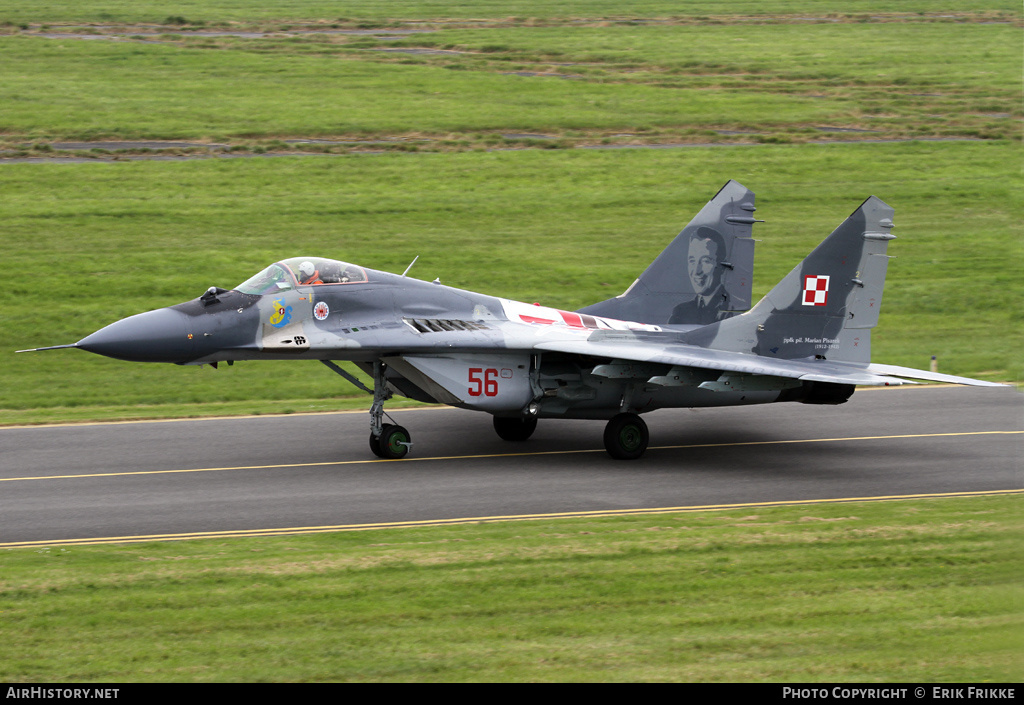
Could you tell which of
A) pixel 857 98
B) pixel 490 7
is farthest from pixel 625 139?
pixel 490 7

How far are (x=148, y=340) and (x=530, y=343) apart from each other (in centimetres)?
608

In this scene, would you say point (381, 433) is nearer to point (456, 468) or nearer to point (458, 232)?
point (456, 468)

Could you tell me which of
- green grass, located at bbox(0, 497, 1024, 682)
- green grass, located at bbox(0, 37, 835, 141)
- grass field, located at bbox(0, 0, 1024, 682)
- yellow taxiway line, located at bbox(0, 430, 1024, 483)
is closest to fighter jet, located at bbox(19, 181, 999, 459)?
yellow taxiway line, located at bbox(0, 430, 1024, 483)

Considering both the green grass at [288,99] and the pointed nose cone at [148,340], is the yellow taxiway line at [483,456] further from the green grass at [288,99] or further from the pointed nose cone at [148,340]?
the green grass at [288,99]

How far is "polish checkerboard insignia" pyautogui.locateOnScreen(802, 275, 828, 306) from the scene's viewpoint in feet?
66.7

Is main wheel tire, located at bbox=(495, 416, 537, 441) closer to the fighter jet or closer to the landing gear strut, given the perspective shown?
the fighter jet

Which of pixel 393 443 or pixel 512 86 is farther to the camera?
pixel 512 86

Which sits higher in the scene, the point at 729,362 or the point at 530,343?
the point at 530,343

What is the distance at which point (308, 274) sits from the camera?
19.1 meters

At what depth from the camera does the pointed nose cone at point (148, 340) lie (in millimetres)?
17719

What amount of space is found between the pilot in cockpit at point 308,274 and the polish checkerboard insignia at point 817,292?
840 centimetres

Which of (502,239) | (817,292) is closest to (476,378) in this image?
(817,292)

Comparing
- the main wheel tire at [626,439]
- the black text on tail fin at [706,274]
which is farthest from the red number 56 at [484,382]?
the black text on tail fin at [706,274]

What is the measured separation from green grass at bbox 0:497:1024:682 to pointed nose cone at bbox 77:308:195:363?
3.90 m
